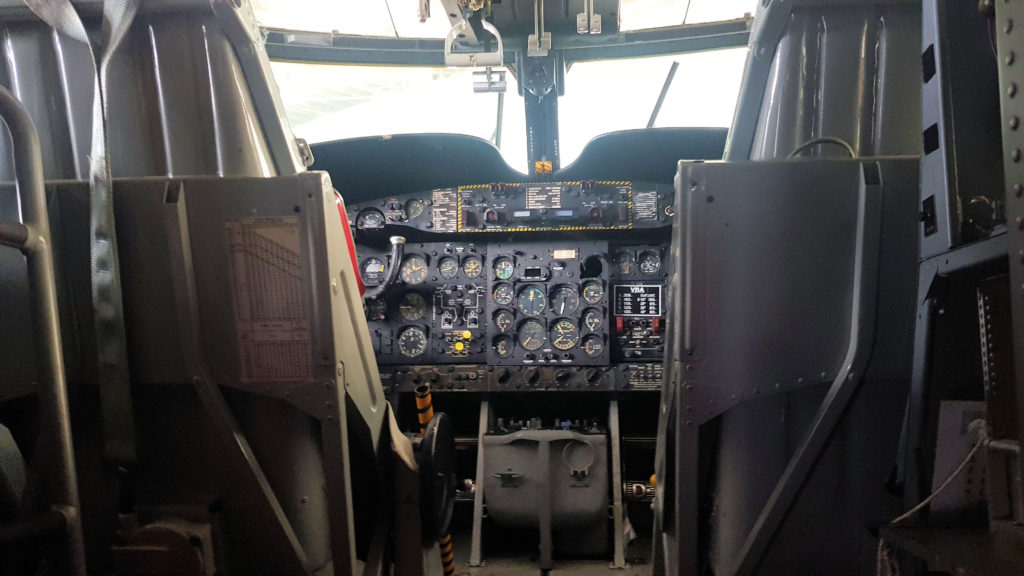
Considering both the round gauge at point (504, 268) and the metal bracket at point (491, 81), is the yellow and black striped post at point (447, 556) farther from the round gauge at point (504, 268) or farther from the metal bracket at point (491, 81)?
the metal bracket at point (491, 81)

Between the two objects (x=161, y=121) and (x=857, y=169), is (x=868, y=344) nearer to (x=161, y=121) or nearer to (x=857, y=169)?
(x=857, y=169)

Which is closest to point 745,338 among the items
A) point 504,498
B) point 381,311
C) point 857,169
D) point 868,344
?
point 868,344

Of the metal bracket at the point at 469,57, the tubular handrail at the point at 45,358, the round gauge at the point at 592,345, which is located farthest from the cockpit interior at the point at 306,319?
the round gauge at the point at 592,345

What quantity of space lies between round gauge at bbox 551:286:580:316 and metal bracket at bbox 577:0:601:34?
161 cm

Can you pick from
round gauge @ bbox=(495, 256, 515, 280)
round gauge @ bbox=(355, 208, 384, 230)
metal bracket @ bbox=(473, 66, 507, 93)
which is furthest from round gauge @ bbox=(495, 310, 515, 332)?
metal bracket @ bbox=(473, 66, 507, 93)

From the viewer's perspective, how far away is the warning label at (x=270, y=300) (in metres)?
1.54

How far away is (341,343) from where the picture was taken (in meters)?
1.64

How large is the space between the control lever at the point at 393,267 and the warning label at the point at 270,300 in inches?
88.5

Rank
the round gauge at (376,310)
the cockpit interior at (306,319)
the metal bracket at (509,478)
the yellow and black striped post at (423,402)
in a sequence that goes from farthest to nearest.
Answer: the round gauge at (376,310) → the metal bracket at (509,478) → the yellow and black striped post at (423,402) → the cockpit interior at (306,319)

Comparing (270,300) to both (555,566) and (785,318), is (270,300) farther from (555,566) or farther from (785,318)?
(555,566)

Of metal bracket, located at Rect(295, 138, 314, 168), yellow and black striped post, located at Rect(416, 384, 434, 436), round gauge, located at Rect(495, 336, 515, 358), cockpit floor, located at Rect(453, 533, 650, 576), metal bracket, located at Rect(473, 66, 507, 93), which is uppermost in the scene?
metal bracket, located at Rect(473, 66, 507, 93)

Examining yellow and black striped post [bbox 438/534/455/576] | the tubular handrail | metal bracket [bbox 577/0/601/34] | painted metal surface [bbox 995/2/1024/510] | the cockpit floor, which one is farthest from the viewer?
the cockpit floor

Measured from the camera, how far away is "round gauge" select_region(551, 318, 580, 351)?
3.86 m

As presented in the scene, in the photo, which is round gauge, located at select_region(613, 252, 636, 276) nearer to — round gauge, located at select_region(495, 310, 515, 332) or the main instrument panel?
the main instrument panel
